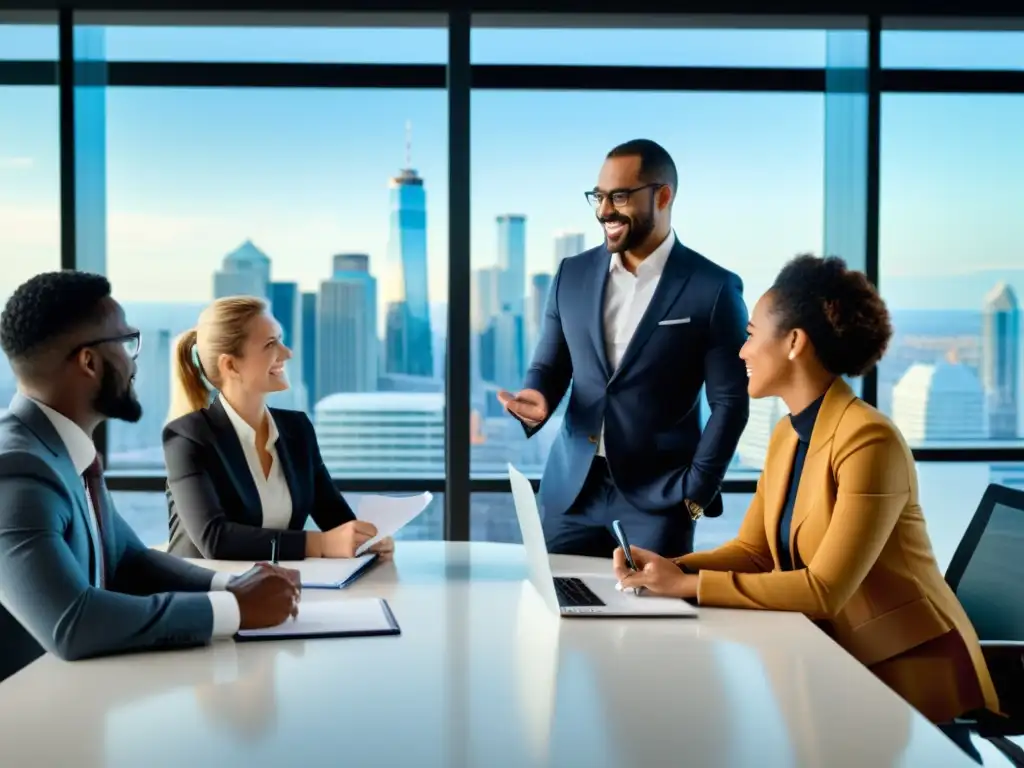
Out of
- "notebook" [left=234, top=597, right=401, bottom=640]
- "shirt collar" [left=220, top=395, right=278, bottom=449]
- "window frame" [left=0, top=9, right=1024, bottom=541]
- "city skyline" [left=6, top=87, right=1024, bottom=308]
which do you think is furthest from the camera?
"city skyline" [left=6, top=87, right=1024, bottom=308]

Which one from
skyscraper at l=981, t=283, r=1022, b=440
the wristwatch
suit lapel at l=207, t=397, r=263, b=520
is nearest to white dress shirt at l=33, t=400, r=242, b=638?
suit lapel at l=207, t=397, r=263, b=520

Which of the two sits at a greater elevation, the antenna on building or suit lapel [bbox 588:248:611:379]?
the antenna on building

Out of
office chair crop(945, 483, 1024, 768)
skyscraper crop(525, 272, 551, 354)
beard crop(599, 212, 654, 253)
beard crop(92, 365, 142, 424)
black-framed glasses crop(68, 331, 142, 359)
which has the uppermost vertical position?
beard crop(599, 212, 654, 253)

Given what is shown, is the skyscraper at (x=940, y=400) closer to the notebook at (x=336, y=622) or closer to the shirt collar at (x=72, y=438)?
the notebook at (x=336, y=622)

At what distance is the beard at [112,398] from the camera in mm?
1896

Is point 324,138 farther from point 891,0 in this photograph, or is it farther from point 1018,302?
point 1018,302

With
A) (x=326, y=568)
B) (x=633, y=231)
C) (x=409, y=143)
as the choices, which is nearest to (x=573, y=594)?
(x=326, y=568)

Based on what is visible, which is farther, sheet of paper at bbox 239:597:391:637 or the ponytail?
the ponytail

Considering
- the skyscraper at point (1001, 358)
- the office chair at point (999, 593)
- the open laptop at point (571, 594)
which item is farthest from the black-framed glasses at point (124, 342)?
the skyscraper at point (1001, 358)

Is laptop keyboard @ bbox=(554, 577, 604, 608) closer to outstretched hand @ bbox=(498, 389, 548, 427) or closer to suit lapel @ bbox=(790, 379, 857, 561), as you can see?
suit lapel @ bbox=(790, 379, 857, 561)

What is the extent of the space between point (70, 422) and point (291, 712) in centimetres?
80

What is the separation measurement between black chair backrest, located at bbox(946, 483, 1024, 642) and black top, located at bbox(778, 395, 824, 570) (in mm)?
440

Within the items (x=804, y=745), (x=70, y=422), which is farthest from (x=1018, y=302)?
(x=70, y=422)

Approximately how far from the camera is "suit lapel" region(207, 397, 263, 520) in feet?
8.30
